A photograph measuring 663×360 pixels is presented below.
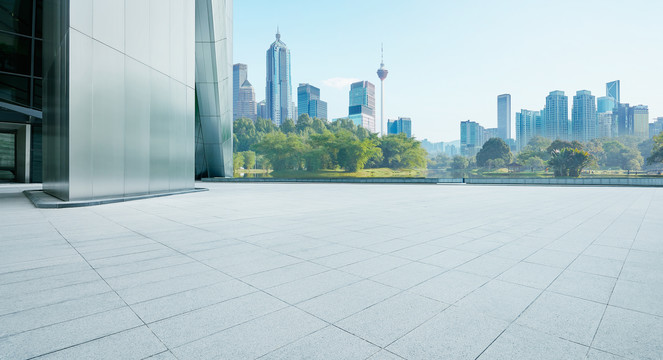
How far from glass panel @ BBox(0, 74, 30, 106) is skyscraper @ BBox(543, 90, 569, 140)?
495 ft

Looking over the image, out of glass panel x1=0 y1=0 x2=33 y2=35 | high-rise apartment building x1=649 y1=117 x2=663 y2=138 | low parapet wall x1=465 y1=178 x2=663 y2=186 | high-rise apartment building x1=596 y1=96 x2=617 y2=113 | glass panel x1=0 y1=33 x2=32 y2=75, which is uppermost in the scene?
high-rise apartment building x1=596 y1=96 x2=617 y2=113

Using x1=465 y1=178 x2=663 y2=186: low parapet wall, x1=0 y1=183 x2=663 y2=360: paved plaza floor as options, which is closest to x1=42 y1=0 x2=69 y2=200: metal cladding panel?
x1=0 y1=183 x2=663 y2=360: paved plaza floor

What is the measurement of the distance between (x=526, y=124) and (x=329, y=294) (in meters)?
168

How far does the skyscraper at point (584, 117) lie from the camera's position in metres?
124

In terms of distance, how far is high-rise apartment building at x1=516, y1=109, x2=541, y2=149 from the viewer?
468 feet

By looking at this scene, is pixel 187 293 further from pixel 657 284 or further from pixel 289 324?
pixel 657 284

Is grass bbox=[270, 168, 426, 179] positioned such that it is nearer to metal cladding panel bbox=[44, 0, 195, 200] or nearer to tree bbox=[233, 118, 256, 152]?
tree bbox=[233, 118, 256, 152]

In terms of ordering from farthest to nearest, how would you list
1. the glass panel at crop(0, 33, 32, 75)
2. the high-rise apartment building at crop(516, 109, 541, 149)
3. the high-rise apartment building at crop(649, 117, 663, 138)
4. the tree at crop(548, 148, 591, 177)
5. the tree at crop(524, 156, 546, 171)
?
the high-rise apartment building at crop(516, 109, 541, 149), the high-rise apartment building at crop(649, 117, 663, 138), the tree at crop(524, 156, 546, 171), the tree at crop(548, 148, 591, 177), the glass panel at crop(0, 33, 32, 75)

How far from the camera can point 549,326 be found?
2547 mm

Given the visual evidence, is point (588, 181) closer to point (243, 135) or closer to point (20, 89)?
point (20, 89)

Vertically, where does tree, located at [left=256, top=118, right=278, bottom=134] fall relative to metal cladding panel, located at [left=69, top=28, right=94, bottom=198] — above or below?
above

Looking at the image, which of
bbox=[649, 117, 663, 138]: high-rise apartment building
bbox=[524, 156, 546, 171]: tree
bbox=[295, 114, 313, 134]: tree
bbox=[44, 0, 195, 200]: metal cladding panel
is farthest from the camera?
bbox=[649, 117, 663, 138]: high-rise apartment building

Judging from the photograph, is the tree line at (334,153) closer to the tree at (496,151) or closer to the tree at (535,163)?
the tree at (496,151)

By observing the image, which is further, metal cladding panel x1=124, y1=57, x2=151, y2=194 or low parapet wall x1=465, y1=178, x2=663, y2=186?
low parapet wall x1=465, y1=178, x2=663, y2=186
